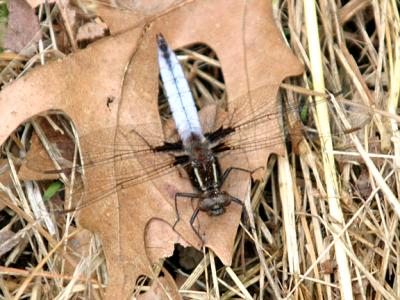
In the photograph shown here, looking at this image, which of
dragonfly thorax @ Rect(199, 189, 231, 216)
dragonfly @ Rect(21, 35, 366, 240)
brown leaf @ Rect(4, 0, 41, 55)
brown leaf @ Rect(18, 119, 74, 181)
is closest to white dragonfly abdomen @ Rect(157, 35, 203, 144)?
dragonfly @ Rect(21, 35, 366, 240)

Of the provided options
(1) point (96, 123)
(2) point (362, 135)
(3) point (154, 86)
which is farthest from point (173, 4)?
(2) point (362, 135)

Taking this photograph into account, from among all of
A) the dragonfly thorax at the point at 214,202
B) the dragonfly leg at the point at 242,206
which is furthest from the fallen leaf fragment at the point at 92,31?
the dragonfly leg at the point at 242,206

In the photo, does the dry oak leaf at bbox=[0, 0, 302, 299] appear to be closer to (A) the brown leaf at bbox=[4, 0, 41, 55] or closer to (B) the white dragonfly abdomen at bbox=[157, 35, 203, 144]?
(B) the white dragonfly abdomen at bbox=[157, 35, 203, 144]

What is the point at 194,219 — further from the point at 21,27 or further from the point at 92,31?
the point at 21,27

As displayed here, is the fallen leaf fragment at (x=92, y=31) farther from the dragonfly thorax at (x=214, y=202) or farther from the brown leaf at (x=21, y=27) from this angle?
the dragonfly thorax at (x=214, y=202)

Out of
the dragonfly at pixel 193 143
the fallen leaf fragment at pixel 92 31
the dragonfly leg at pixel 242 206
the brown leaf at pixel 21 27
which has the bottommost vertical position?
the dragonfly leg at pixel 242 206

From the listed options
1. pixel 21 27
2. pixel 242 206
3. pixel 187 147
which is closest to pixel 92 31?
pixel 21 27

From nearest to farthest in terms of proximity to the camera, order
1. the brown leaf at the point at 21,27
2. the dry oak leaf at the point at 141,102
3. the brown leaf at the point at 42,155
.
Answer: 1. the dry oak leaf at the point at 141,102
2. the brown leaf at the point at 42,155
3. the brown leaf at the point at 21,27
